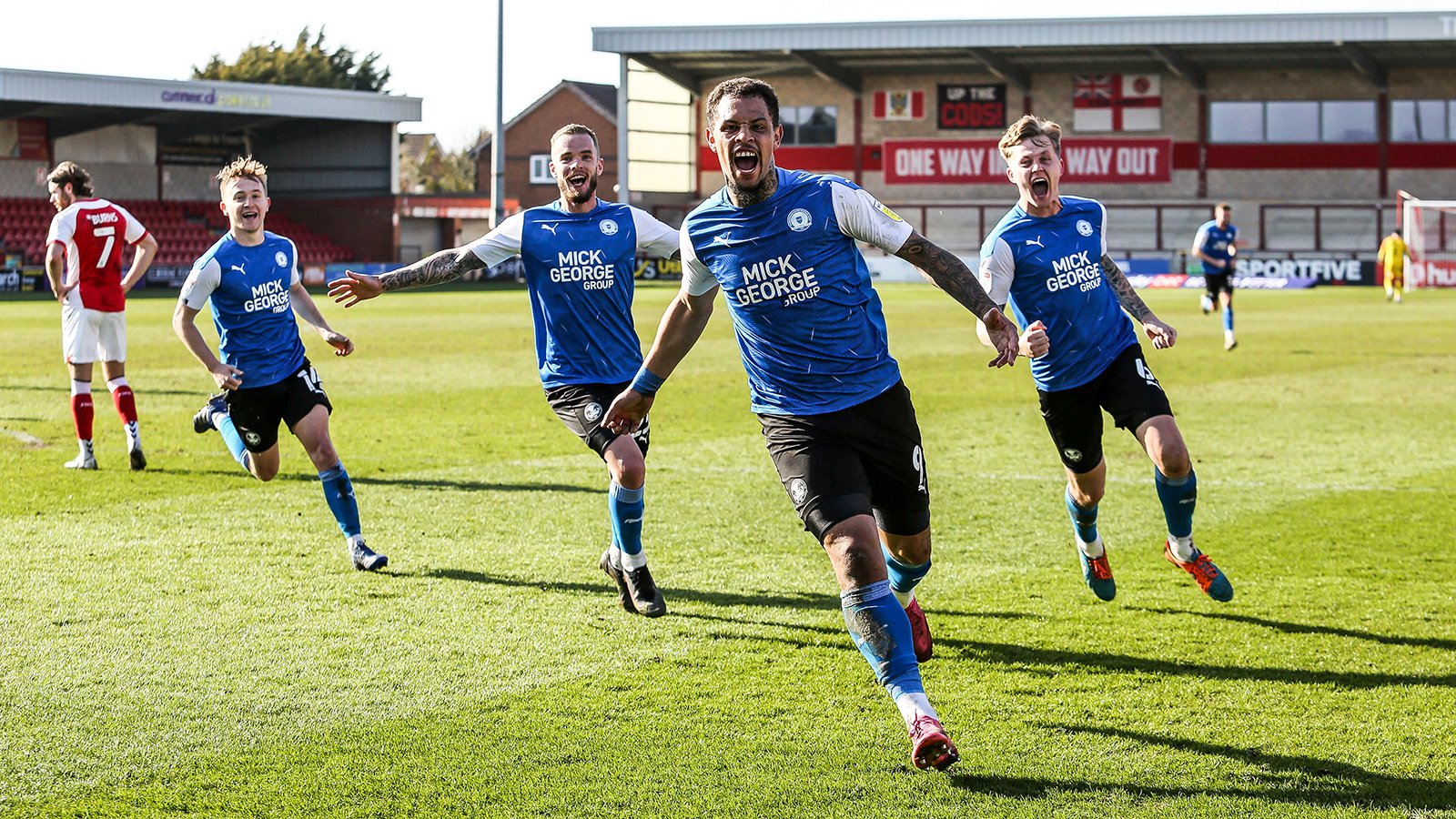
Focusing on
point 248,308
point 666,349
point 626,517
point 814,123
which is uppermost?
point 814,123

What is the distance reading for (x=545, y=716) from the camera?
4.65 m

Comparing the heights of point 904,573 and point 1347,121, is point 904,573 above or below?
below

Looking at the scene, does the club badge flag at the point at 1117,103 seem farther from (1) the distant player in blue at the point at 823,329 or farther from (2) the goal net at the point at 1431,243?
(1) the distant player in blue at the point at 823,329

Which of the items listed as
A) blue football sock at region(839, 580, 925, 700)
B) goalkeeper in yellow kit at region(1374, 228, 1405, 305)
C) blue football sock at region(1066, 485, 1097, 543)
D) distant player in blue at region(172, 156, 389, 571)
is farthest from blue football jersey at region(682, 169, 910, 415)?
goalkeeper in yellow kit at region(1374, 228, 1405, 305)

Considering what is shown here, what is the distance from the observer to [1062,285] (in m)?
6.32

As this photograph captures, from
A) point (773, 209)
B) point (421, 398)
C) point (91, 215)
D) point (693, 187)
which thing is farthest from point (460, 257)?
point (693, 187)

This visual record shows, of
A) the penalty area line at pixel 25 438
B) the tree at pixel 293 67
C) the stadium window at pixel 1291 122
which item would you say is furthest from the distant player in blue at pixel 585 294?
the tree at pixel 293 67

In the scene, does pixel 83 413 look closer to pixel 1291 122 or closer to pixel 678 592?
pixel 678 592

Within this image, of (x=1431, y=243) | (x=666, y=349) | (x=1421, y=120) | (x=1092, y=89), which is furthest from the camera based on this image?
(x=1092, y=89)

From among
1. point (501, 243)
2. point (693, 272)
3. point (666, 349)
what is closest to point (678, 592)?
point (501, 243)

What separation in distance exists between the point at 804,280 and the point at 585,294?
219cm

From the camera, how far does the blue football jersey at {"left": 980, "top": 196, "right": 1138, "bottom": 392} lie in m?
6.30

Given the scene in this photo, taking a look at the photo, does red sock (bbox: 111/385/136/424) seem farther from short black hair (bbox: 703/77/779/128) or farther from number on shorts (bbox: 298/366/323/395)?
short black hair (bbox: 703/77/779/128)

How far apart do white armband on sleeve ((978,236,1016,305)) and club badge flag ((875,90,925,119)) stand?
46929 millimetres
